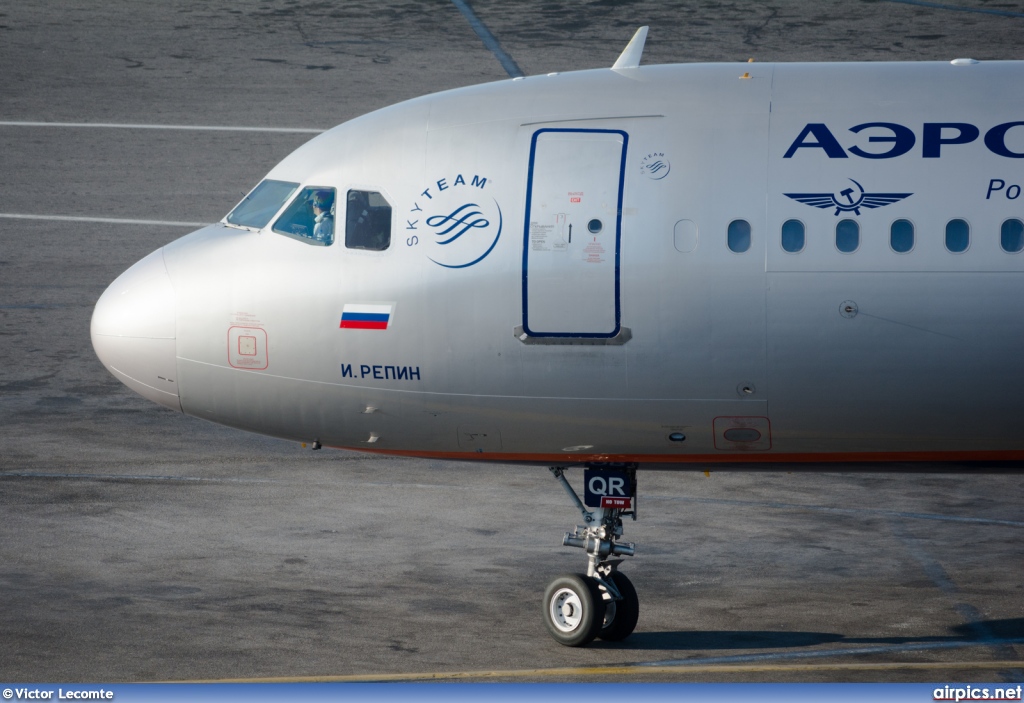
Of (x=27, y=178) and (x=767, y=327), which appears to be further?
(x=27, y=178)

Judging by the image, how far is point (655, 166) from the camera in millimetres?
14008

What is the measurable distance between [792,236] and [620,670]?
4.47 metres

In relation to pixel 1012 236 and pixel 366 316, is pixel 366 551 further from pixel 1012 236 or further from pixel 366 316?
pixel 1012 236

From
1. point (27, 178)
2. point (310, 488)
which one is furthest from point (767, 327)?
point (27, 178)

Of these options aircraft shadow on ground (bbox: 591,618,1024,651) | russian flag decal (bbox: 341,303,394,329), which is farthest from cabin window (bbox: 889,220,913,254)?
russian flag decal (bbox: 341,303,394,329)

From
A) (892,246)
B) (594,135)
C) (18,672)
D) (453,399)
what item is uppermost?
(594,135)

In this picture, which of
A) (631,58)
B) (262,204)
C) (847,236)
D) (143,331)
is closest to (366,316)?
(262,204)

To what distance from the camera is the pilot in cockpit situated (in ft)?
48.4

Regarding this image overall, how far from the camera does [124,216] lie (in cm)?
3422

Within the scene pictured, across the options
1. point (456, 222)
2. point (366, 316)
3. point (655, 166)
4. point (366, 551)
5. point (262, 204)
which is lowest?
point (366, 551)

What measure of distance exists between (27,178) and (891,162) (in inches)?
1082

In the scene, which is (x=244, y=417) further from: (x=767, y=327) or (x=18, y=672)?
(x=767, y=327)

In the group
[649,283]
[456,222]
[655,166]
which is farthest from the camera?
[456,222]

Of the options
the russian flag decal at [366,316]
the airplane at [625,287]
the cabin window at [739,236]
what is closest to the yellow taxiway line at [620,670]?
the airplane at [625,287]
